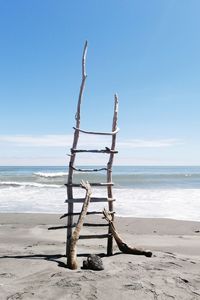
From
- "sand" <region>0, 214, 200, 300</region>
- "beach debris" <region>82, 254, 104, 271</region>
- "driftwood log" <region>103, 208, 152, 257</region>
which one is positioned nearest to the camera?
"sand" <region>0, 214, 200, 300</region>

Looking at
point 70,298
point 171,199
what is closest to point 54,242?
point 70,298

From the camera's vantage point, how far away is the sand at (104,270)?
195 inches

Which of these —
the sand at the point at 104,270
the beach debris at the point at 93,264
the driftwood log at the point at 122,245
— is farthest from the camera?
the driftwood log at the point at 122,245

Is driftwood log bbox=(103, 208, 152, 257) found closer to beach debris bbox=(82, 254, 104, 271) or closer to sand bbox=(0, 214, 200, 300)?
sand bbox=(0, 214, 200, 300)

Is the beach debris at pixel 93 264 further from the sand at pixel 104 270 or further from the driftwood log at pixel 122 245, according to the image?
the driftwood log at pixel 122 245

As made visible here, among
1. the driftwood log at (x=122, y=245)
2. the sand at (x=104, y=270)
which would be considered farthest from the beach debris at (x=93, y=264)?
the driftwood log at (x=122, y=245)

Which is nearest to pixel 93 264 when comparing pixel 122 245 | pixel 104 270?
pixel 104 270

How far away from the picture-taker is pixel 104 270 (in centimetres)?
605

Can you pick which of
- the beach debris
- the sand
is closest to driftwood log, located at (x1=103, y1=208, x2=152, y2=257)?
the sand

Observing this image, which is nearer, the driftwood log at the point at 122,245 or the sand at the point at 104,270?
the sand at the point at 104,270

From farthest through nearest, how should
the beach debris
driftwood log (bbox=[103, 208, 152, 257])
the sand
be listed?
driftwood log (bbox=[103, 208, 152, 257]), the beach debris, the sand

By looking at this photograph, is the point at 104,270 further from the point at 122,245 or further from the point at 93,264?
the point at 122,245

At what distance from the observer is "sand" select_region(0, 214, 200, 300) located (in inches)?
195

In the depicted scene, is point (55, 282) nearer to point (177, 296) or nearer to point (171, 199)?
point (177, 296)
